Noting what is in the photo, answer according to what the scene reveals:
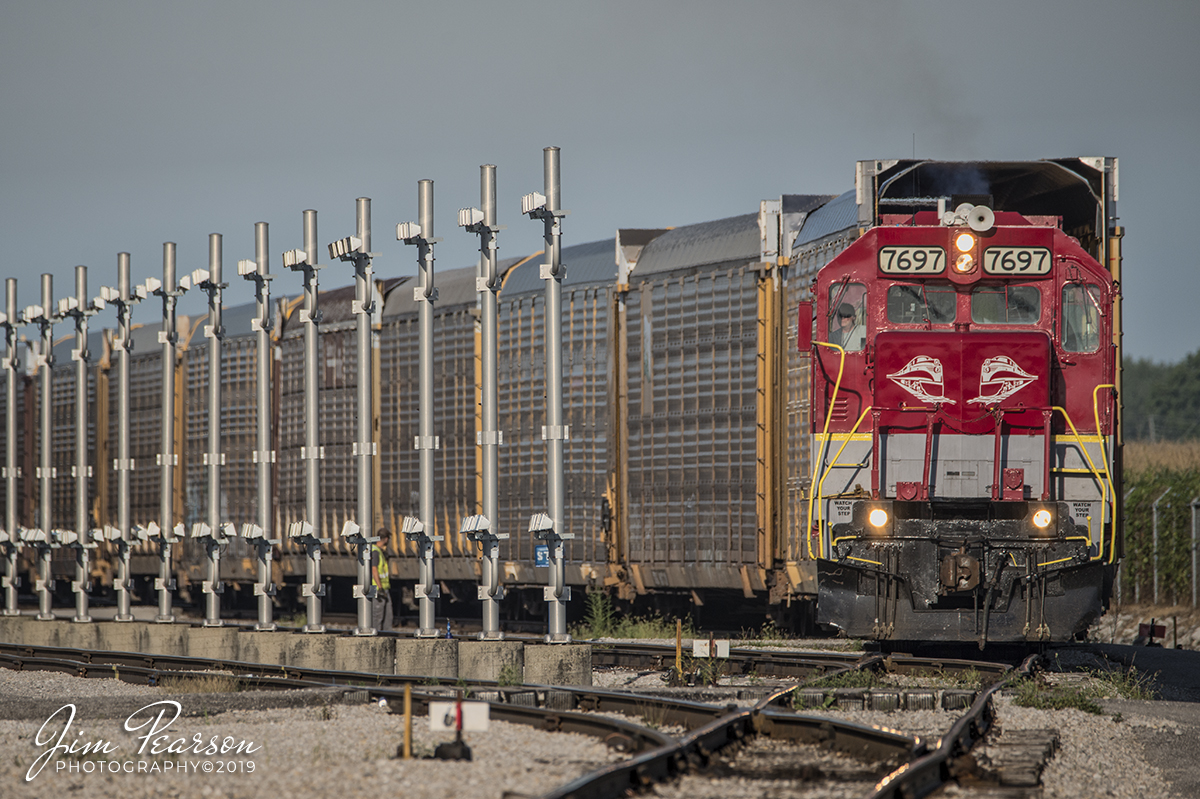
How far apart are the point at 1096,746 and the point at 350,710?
566 centimetres

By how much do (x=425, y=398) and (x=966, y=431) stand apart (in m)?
6.68

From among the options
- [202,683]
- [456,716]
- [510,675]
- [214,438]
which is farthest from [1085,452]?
[214,438]

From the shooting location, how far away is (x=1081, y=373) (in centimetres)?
1377

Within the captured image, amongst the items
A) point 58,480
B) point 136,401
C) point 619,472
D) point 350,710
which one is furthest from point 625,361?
point 58,480

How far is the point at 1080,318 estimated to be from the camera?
13867 millimetres

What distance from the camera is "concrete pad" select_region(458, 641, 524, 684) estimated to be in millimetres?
15477

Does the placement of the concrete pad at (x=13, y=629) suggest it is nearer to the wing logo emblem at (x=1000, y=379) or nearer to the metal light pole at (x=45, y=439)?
the metal light pole at (x=45, y=439)

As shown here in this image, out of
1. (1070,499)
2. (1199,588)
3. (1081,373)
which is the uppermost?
(1081,373)

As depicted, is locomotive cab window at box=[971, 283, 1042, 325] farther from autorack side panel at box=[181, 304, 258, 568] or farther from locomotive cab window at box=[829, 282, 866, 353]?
autorack side panel at box=[181, 304, 258, 568]

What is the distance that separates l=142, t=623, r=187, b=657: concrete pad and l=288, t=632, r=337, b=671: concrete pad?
Answer: 11.4 feet

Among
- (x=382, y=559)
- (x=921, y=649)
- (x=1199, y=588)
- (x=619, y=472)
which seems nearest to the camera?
(x=921, y=649)

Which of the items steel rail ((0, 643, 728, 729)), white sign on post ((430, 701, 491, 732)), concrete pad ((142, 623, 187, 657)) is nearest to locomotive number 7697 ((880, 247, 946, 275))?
steel rail ((0, 643, 728, 729))

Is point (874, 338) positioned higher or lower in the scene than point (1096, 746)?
higher

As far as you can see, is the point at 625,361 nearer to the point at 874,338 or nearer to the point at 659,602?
the point at 659,602
